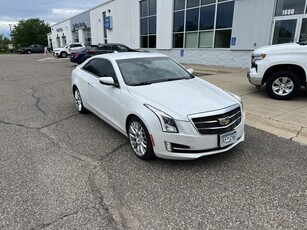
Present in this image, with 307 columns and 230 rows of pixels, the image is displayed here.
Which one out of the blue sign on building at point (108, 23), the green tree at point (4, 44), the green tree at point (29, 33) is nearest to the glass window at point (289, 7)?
the blue sign on building at point (108, 23)

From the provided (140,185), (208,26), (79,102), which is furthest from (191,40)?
A: (140,185)

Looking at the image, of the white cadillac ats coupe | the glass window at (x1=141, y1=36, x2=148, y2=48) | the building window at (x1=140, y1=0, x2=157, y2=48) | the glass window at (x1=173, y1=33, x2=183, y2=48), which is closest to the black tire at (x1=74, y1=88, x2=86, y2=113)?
the white cadillac ats coupe

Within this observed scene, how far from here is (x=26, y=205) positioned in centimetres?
259

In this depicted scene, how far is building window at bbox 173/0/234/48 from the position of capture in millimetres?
13953

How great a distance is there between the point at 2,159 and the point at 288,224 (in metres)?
3.80

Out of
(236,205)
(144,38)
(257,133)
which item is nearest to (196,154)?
(236,205)

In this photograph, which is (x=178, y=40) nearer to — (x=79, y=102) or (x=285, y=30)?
(x=285, y=30)

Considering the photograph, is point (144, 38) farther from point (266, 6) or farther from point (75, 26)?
point (75, 26)

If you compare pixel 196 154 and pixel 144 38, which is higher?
pixel 144 38

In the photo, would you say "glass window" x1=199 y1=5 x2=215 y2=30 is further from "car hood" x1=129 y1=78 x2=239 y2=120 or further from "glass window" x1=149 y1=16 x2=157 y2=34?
"car hood" x1=129 y1=78 x2=239 y2=120

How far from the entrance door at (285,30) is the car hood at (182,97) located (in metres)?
9.63

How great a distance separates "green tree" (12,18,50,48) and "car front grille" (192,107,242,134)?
82682 millimetres

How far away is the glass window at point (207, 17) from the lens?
14.6 metres

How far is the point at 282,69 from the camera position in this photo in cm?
645
